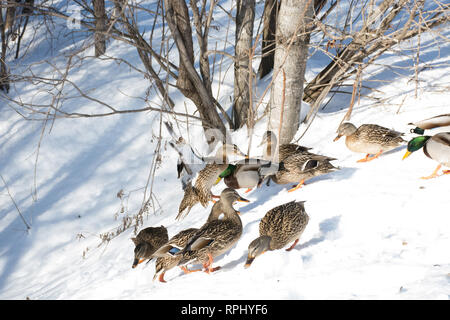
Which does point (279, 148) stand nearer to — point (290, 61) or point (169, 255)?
point (290, 61)

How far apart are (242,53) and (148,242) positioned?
11.4 ft

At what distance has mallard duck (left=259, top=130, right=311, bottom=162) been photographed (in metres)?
5.21

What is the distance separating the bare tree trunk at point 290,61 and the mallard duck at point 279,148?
17cm

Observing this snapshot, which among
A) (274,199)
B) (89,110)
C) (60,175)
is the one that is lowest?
(274,199)

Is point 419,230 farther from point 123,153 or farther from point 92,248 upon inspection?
point 123,153

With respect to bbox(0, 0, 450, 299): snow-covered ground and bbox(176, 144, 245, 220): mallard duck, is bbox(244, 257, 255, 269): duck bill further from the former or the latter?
bbox(176, 144, 245, 220): mallard duck

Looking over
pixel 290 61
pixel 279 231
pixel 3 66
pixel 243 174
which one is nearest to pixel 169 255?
pixel 279 231

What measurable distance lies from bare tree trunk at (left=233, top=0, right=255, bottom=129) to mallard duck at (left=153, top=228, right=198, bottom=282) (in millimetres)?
3406

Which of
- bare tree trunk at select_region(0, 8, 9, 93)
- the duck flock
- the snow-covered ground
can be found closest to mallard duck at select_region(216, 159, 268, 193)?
the duck flock

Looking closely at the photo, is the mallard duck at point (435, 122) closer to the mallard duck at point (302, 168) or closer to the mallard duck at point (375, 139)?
the mallard duck at point (375, 139)

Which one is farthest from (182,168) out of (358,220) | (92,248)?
(358,220)

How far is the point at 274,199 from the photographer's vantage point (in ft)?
15.7

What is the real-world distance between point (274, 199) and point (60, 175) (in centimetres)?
521
